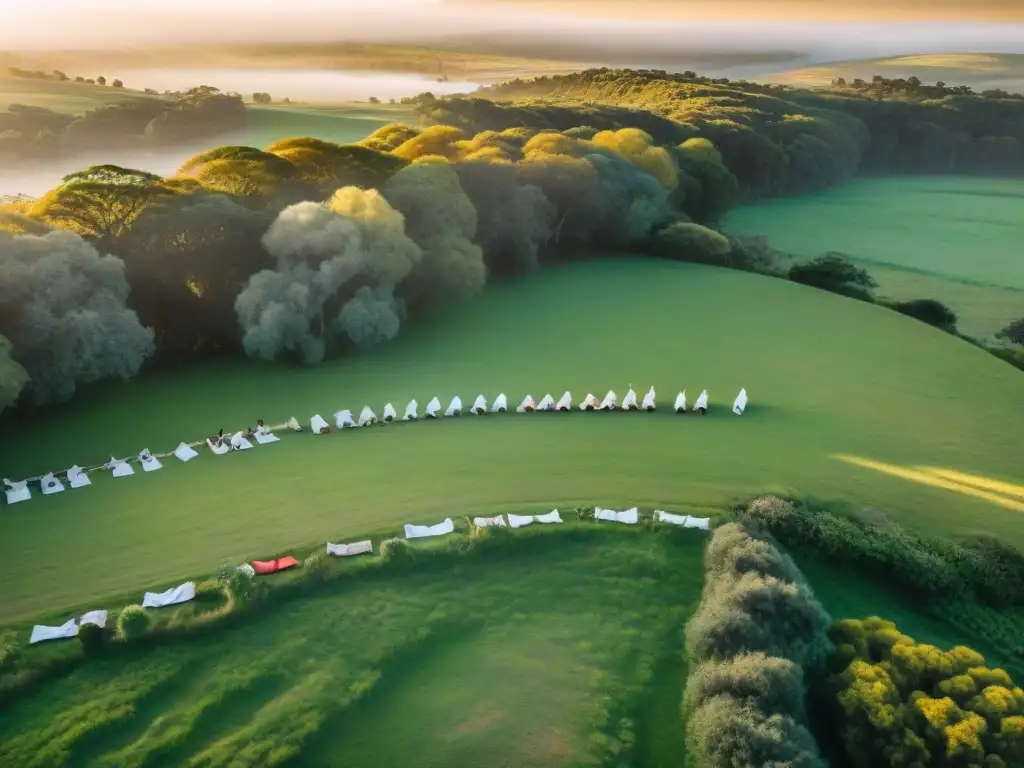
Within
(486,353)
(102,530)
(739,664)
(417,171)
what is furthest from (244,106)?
(739,664)

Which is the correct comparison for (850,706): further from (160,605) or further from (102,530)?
(102,530)

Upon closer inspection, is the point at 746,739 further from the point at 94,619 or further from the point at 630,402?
the point at 630,402

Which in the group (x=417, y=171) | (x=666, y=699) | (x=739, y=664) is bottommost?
(x=666, y=699)

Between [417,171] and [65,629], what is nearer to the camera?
[65,629]

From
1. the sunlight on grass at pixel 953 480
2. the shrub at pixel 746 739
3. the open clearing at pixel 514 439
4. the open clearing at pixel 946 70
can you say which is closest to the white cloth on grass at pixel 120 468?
the open clearing at pixel 514 439

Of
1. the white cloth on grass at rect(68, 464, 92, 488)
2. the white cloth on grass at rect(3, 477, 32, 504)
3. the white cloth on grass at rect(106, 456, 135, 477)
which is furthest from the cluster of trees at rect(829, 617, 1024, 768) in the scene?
the white cloth on grass at rect(3, 477, 32, 504)

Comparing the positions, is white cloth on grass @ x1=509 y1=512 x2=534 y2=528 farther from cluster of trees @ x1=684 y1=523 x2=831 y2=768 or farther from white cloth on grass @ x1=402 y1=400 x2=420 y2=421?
white cloth on grass @ x1=402 y1=400 x2=420 y2=421

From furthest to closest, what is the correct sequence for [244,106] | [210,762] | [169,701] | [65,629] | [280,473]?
[244,106] < [280,473] < [65,629] < [169,701] < [210,762]

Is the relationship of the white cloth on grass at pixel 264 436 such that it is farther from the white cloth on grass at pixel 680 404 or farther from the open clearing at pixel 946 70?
the open clearing at pixel 946 70
